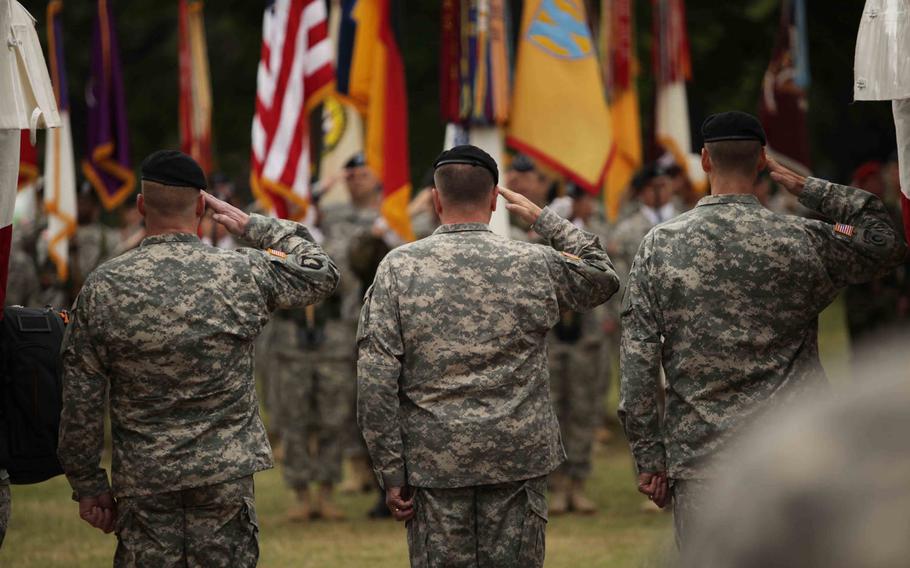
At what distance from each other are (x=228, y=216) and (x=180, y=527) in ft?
4.01

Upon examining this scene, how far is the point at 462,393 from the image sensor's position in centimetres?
509

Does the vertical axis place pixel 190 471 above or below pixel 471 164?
below

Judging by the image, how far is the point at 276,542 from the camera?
30.4 ft

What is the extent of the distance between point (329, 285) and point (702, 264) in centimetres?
143

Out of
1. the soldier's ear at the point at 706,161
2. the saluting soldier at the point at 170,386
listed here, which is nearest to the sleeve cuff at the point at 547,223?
the soldier's ear at the point at 706,161

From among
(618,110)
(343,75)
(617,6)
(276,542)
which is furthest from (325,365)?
(617,6)

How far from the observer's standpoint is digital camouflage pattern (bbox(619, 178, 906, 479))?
200 inches

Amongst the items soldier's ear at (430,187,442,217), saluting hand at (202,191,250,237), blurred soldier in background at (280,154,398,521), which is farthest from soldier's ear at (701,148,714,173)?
blurred soldier in background at (280,154,398,521)

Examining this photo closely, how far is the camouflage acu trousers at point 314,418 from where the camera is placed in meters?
9.98

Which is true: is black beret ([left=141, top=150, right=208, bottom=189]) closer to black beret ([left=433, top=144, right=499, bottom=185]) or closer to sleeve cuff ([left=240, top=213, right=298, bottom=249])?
sleeve cuff ([left=240, top=213, right=298, bottom=249])

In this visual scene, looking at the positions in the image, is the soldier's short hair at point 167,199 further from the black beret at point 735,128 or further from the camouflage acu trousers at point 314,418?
the camouflage acu trousers at point 314,418

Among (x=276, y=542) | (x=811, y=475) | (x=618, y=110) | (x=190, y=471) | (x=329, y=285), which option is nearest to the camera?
(x=811, y=475)

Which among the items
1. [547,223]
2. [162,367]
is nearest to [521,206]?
[547,223]

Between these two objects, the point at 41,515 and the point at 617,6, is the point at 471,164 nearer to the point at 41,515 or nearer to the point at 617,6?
the point at 41,515
